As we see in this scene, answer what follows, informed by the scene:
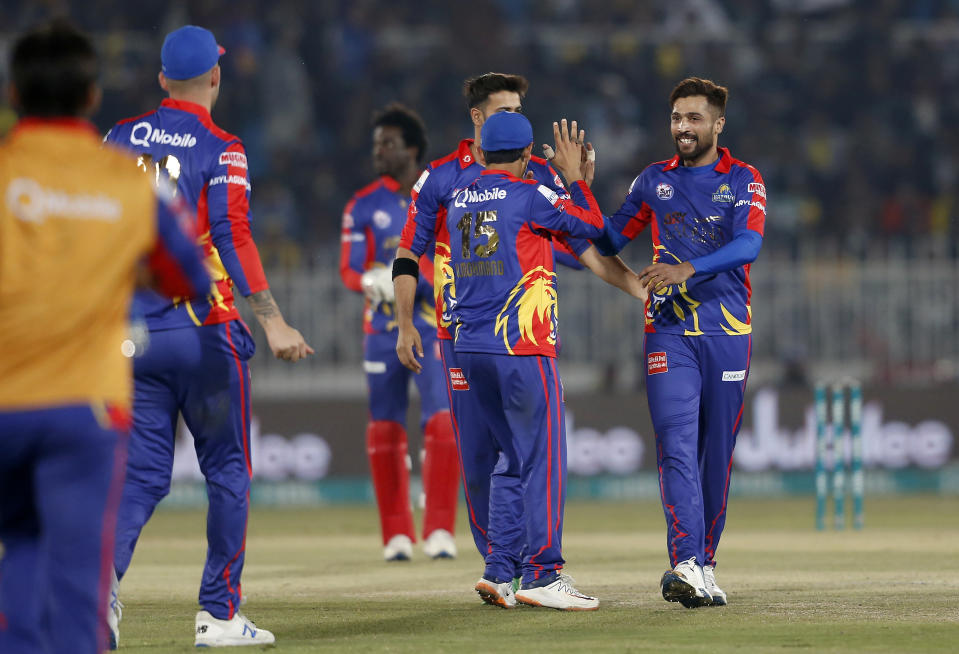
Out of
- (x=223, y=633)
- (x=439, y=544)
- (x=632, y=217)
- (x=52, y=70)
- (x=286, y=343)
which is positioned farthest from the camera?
(x=439, y=544)

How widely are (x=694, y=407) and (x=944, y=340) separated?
1092 centimetres

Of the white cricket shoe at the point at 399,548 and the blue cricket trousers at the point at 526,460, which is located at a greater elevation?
the blue cricket trousers at the point at 526,460

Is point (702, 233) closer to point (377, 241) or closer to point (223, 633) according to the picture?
point (223, 633)

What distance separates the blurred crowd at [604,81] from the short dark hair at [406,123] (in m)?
9.92

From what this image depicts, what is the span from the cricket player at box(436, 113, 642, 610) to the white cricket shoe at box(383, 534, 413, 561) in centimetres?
283

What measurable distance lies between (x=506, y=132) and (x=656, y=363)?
145 centimetres

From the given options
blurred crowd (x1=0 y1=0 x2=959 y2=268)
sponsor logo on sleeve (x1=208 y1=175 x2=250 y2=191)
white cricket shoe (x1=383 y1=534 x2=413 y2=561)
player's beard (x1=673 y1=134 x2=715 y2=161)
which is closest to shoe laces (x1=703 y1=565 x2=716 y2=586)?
player's beard (x1=673 y1=134 x2=715 y2=161)

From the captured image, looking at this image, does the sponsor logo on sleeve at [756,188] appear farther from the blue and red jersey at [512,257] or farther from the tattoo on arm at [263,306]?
the tattoo on arm at [263,306]

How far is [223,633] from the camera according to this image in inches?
250

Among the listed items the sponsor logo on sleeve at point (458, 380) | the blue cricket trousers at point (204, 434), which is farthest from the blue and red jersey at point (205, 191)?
the sponsor logo on sleeve at point (458, 380)

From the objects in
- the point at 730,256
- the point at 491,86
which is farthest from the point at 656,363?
the point at 491,86

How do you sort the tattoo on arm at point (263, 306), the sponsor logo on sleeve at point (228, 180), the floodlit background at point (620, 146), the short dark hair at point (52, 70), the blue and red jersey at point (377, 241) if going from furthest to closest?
the floodlit background at point (620, 146), the blue and red jersey at point (377, 241), the sponsor logo on sleeve at point (228, 180), the tattoo on arm at point (263, 306), the short dark hair at point (52, 70)

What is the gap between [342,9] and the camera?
78.7ft

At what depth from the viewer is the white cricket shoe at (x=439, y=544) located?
1071 cm
